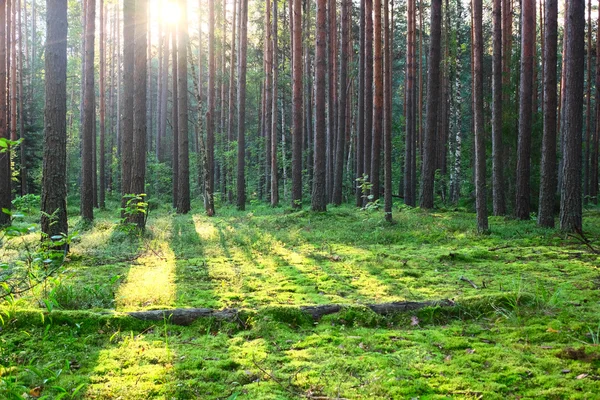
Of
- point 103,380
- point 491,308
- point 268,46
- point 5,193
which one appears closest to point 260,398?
point 103,380

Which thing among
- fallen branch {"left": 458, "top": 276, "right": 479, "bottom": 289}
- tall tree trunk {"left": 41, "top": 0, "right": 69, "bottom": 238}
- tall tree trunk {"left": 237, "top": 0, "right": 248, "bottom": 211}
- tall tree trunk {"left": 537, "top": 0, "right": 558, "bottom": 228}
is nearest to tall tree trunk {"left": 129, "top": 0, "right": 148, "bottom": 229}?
tall tree trunk {"left": 41, "top": 0, "right": 69, "bottom": 238}

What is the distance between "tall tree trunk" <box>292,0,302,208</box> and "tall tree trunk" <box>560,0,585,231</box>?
28.8ft

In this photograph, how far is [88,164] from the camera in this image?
48.7ft

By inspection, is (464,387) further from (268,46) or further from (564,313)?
(268,46)

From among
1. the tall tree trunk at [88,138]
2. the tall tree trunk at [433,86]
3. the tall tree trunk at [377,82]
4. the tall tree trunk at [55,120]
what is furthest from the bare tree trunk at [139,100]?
the tall tree trunk at [433,86]

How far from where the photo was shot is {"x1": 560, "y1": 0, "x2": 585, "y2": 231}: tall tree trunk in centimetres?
972

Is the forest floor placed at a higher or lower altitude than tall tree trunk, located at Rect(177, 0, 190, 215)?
lower

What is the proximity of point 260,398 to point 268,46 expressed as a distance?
2052 centimetres

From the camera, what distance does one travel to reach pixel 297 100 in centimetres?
1645

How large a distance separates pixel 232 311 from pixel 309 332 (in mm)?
801

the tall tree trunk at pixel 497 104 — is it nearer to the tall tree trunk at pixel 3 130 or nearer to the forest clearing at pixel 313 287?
the forest clearing at pixel 313 287

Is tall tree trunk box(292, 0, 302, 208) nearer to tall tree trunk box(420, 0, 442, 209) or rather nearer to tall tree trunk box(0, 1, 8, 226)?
tall tree trunk box(420, 0, 442, 209)

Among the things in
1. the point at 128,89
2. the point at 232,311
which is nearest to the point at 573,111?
the point at 232,311

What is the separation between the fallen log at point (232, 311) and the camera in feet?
14.0
